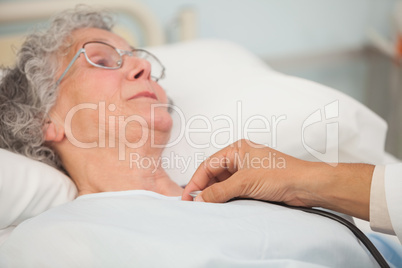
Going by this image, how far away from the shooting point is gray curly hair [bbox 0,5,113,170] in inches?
53.7

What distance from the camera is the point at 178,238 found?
3.23 feet

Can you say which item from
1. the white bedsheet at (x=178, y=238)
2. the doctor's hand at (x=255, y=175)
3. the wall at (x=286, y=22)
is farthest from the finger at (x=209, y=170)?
the wall at (x=286, y=22)

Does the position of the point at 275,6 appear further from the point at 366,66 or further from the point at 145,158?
the point at 145,158

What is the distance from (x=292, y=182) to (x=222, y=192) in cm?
17

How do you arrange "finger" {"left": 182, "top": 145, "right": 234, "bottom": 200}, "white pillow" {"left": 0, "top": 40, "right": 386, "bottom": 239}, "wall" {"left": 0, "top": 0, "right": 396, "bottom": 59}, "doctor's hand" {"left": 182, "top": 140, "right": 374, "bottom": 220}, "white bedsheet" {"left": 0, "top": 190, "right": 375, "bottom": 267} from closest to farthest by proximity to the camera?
"white bedsheet" {"left": 0, "top": 190, "right": 375, "bottom": 267} → "doctor's hand" {"left": 182, "top": 140, "right": 374, "bottom": 220} → "finger" {"left": 182, "top": 145, "right": 234, "bottom": 200} → "white pillow" {"left": 0, "top": 40, "right": 386, "bottom": 239} → "wall" {"left": 0, "top": 0, "right": 396, "bottom": 59}

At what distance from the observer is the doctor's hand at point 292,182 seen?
1.07 metres

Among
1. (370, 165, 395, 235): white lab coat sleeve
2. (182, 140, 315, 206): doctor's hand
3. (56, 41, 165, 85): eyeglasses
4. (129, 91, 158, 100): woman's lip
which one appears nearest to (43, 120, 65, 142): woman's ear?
(56, 41, 165, 85): eyeglasses

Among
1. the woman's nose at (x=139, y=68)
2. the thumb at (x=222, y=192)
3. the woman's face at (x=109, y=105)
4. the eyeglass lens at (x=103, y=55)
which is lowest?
the thumb at (x=222, y=192)

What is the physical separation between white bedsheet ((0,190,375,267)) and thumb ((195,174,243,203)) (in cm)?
3

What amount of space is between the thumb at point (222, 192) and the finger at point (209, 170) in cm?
5

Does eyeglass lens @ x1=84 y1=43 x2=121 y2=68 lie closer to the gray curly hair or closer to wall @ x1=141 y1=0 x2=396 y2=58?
the gray curly hair

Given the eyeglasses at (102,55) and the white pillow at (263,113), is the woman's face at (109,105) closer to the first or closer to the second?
the eyeglasses at (102,55)

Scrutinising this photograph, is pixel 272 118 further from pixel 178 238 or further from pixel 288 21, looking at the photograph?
pixel 288 21

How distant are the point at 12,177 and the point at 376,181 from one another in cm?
93
